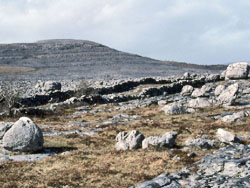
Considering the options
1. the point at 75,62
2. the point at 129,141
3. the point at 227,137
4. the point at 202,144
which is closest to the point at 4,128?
the point at 129,141

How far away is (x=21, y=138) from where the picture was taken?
77.7 feet

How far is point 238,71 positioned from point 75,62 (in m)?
61.9

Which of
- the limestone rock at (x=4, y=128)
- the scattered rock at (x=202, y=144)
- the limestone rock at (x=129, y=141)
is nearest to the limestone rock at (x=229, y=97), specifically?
the scattered rock at (x=202, y=144)

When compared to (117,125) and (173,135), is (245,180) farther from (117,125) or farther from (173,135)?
(117,125)

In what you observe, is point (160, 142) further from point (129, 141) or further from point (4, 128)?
point (4, 128)

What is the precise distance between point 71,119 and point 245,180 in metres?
30.6

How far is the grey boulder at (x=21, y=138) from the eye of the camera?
2355cm

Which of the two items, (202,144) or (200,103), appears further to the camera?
(200,103)

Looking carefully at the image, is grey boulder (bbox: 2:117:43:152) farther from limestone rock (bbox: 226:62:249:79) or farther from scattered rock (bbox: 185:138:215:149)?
limestone rock (bbox: 226:62:249:79)

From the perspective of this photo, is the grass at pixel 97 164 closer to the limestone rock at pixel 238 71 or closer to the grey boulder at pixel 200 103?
the grey boulder at pixel 200 103

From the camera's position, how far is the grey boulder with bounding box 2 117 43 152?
77.3ft

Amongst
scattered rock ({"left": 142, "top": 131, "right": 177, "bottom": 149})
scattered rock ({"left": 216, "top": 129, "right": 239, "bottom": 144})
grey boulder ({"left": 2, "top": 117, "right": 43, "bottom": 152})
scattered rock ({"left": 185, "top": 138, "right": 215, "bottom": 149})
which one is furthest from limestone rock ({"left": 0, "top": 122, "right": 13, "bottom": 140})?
scattered rock ({"left": 216, "top": 129, "right": 239, "bottom": 144})

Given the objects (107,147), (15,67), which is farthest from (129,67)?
(107,147)

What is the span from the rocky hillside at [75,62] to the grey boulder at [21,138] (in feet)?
210
